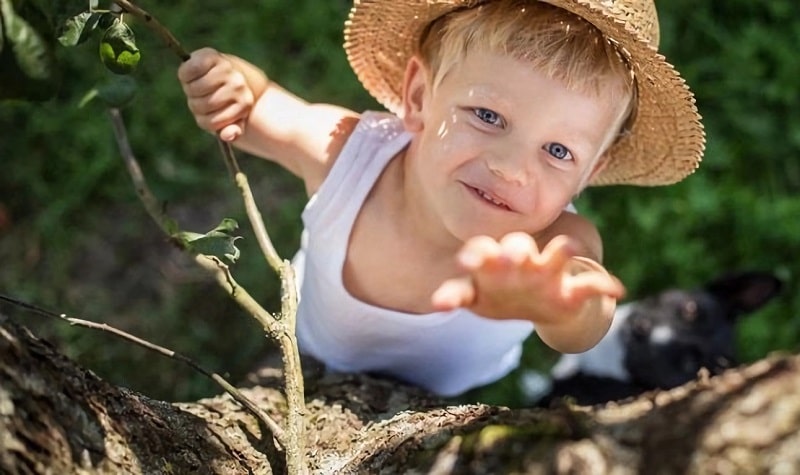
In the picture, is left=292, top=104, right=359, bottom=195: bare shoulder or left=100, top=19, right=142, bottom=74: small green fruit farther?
left=292, top=104, right=359, bottom=195: bare shoulder

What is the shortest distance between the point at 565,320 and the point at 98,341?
1.90 metres

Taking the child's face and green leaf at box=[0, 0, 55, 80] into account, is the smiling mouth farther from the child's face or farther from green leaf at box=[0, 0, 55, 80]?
green leaf at box=[0, 0, 55, 80]

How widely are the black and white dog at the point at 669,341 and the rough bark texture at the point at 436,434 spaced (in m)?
1.27

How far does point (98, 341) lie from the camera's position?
2.81 meters

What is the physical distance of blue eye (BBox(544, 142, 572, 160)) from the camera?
5.48 feet

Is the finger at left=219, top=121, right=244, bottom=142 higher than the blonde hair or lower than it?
lower

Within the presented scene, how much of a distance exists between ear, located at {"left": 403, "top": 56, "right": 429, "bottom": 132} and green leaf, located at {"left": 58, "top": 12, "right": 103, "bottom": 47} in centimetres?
69

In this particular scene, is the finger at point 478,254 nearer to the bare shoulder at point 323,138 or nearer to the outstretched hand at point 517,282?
the outstretched hand at point 517,282

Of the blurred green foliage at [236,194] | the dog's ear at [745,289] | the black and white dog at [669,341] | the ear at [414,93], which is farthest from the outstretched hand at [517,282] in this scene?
the blurred green foliage at [236,194]

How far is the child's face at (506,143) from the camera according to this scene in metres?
1.63

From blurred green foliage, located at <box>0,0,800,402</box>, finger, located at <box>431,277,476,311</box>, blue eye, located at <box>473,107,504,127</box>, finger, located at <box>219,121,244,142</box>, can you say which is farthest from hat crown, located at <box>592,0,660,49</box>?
blurred green foliage, located at <box>0,0,800,402</box>

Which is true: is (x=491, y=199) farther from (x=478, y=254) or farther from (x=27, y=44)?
(x=27, y=44)

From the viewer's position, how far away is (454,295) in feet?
3.51

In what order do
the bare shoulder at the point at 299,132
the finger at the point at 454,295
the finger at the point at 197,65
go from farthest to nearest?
the bare shoulder at the point at 299,132 → the finger at the point at 197,65 → the finger at the point at 454,295
